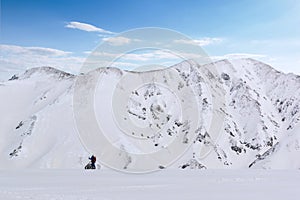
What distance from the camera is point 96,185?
19500 mm

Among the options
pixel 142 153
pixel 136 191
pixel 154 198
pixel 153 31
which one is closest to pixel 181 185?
pixel 136 191

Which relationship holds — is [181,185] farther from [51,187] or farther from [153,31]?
[153,31]

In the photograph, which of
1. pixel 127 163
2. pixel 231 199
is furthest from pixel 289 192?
pixel 127 163

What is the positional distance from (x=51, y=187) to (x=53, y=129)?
172m

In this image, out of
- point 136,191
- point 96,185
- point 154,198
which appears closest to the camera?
point 154,198

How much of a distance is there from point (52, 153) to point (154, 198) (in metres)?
152

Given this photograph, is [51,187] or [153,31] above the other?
[153,31]

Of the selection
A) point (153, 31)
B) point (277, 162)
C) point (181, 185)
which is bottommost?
point (277, 162)

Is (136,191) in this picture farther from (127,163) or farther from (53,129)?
(53,129)

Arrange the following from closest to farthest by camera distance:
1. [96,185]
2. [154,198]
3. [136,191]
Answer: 1. [154,198]
2. [136,191]
3. [96,185]

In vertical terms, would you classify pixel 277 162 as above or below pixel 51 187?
below

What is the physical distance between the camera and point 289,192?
57.6 ft

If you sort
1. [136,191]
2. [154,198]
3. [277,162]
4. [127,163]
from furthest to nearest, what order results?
[277,162]
[127,163]
[136,191]
[154,198]

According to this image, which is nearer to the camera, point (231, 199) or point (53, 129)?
point (231, 199)
